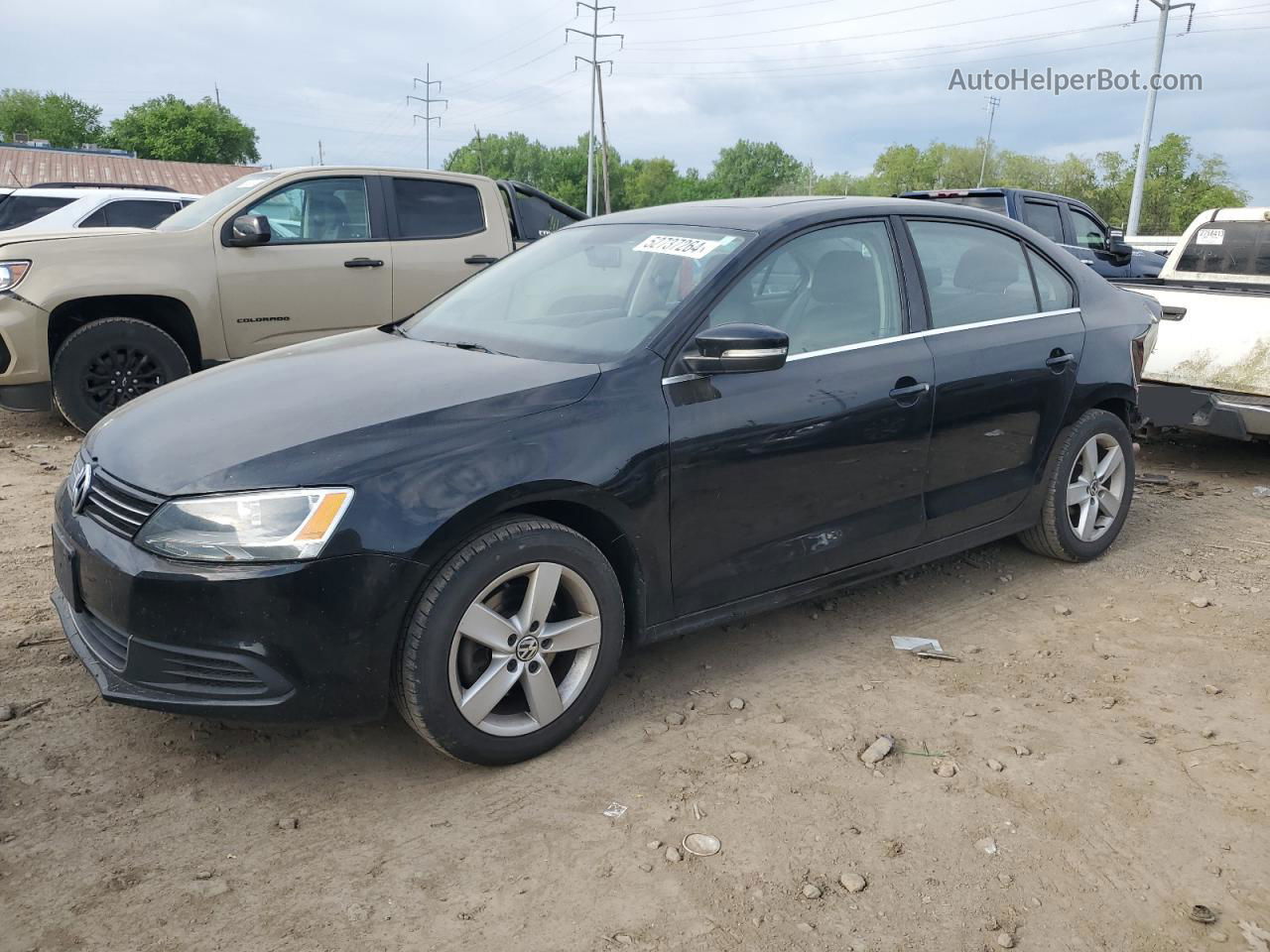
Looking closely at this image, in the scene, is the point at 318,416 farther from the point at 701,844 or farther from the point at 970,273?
the point at 970,273

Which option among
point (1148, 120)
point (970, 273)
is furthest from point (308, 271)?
point (1148, 120)

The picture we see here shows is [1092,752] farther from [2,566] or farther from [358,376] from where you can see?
[2,566]

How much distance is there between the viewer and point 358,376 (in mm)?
3258

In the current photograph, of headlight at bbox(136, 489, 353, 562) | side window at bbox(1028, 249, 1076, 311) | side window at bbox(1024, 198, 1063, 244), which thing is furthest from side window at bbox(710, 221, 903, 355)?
side window at bbox(1024, 198, 1063, 244)

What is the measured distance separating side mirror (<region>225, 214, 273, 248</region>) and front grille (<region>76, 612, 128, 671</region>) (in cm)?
466

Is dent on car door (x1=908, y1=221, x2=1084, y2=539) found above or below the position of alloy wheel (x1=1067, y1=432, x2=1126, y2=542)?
above

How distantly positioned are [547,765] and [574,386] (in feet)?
3.76

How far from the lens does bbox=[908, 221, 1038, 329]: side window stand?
13.4ft

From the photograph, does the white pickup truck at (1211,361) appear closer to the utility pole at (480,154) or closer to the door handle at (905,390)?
the door handle at (905,390)

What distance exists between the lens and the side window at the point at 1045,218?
414 inches

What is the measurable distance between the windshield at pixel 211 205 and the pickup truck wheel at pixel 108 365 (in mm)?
904

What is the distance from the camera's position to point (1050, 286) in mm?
4617

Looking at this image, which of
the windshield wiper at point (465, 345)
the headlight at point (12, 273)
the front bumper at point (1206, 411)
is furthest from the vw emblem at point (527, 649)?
the headlight at point (12, 273)

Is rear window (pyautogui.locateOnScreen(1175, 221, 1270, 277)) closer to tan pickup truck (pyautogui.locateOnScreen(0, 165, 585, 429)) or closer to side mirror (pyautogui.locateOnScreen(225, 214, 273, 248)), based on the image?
tan pickup truck (pyautogui.locateOnScreen(0, 165, 585, 429))
